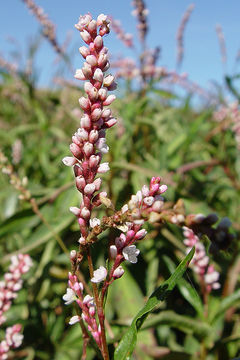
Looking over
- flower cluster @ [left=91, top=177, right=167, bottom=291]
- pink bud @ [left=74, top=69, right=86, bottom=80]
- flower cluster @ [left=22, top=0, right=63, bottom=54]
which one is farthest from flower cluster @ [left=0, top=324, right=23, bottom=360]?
flower cluster @ [left=22, top=0, right=63, bottom=54]

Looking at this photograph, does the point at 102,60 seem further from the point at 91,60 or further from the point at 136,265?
the point at 136,265

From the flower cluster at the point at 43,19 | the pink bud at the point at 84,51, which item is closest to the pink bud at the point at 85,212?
the pink bud at the point at 84,51

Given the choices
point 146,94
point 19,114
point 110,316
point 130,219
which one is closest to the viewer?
point 130,219

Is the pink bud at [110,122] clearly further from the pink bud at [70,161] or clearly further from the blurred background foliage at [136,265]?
the blurred background foliage at [136,265]

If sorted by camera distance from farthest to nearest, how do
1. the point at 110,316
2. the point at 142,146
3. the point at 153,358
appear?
the point at 142,146 → the point at 110,316 → the point at 153,358

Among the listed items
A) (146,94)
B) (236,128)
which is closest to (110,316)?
(236,128)

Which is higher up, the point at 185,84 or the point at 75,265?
the point at 75,265

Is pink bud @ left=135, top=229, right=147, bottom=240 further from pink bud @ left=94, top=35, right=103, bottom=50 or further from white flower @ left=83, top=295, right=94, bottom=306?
pink bud @ left=94, top=35, right=103, bottom=50

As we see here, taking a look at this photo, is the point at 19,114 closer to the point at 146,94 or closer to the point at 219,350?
the point at 146,94
